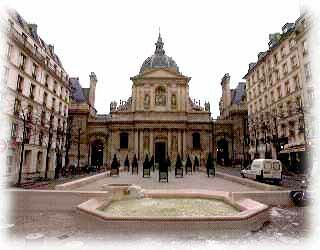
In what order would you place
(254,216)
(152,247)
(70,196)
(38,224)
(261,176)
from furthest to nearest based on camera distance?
1. (261,176)
2. (70,196)
3. (38,224)
4. (254,216)
5. (152,247)

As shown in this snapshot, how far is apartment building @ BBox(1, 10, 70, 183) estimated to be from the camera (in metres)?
24.1

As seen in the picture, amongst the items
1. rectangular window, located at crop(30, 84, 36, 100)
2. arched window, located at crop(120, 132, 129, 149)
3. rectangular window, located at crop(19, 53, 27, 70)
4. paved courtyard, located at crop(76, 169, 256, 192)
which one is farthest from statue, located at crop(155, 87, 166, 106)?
paved courtyard, located at crop(76, 169, 256, 192)

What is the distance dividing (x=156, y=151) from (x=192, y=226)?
4032cm

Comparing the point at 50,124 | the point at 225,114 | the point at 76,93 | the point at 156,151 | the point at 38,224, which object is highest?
Result: the point at 76,93

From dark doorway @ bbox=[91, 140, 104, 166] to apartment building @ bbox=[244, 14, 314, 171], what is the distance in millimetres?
25887

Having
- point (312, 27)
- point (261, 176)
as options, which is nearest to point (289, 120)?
point (312, 27)

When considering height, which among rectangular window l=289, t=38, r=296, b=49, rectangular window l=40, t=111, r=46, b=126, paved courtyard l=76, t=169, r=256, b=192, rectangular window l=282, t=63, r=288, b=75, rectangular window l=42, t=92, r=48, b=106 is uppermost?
rectangular window l=289, t=38, r=296, b=49

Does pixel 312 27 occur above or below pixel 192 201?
above

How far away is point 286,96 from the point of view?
100ft

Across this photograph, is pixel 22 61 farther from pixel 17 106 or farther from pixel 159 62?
pixel 159 62

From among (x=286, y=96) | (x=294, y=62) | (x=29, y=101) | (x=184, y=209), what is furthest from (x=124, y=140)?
(x=184, y=209)

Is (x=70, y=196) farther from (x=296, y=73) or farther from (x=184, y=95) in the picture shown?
(x=184, y=95)

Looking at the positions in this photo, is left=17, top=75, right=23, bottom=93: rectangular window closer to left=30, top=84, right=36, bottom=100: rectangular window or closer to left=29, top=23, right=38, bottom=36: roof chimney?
left=30, top=84, right=36, bottom=100: rectangular window

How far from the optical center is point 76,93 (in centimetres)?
5284
